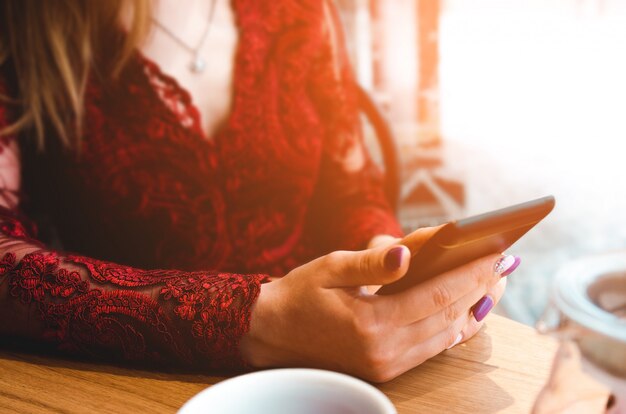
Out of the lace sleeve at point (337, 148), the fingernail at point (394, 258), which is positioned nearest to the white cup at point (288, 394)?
the fingernail at point (394, 258)

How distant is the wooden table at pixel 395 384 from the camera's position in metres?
0.46

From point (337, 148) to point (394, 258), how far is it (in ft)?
2.37

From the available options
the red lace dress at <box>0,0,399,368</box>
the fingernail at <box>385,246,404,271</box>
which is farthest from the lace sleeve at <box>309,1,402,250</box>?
the fingernail at <box>385,246,404,271</box>

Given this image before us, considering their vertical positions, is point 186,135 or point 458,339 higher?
point 186,135

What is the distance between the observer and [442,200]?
1592 millimetres

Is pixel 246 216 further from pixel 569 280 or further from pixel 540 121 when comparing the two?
pixel 540 121

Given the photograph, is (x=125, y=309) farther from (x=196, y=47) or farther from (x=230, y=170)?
(x=196, y=47)

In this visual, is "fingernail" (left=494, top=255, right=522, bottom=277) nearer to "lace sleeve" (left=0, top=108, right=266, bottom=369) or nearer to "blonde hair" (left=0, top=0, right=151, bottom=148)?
"lace sleeve" (left=0, top=108, right=266, bottom=369)

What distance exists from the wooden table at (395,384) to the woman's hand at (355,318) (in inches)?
1.0

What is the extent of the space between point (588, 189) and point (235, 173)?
102 centimetres

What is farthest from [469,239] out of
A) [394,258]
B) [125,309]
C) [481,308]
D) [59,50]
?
[59,50]

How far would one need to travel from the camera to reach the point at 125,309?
1.85 feet

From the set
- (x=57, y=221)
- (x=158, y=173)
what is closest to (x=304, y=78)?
(x=158, y=173)

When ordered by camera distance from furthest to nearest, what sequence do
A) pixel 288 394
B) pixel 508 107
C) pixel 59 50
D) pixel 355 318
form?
pixel 508 107
pixel 59 50
pixel 355 318
pixel 288 394
